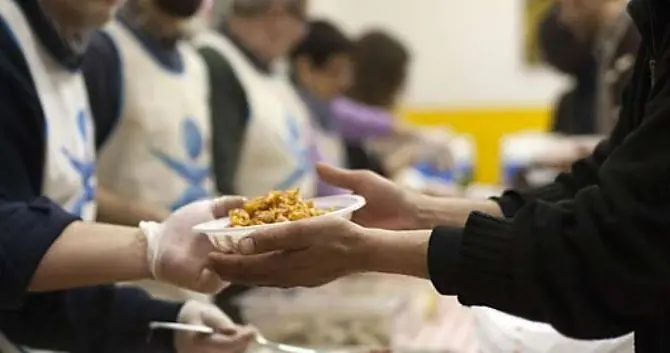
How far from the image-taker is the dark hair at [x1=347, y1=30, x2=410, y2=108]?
3.15 m

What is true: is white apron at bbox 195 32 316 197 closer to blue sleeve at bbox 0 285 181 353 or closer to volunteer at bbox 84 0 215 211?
volunteer at bbox 84 0 215 211

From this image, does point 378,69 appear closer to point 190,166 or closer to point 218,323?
point 190,166

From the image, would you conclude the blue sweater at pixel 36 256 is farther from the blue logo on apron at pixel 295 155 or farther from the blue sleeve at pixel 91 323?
the blue logo on apron at pixel 295 155

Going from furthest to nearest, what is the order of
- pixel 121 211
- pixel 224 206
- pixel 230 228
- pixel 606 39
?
pixel 606 39
pixel 121 211
pixel 224 206
pixel 230 228

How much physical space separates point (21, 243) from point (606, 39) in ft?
5.18

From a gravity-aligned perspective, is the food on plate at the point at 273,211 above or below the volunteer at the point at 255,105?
above

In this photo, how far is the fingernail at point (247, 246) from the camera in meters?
0.94

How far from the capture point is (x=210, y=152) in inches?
70.4

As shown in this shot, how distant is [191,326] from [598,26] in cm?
163

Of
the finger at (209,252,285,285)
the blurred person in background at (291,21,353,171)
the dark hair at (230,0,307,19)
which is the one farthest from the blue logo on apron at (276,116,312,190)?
the finger at (209,252,285,285)

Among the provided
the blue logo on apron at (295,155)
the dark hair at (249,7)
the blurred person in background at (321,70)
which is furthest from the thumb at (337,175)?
the blurred person in background at (321,70)

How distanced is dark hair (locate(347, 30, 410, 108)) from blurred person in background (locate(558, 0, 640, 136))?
60cm

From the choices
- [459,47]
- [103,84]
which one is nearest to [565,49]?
[103,84]

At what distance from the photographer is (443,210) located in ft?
4.13
